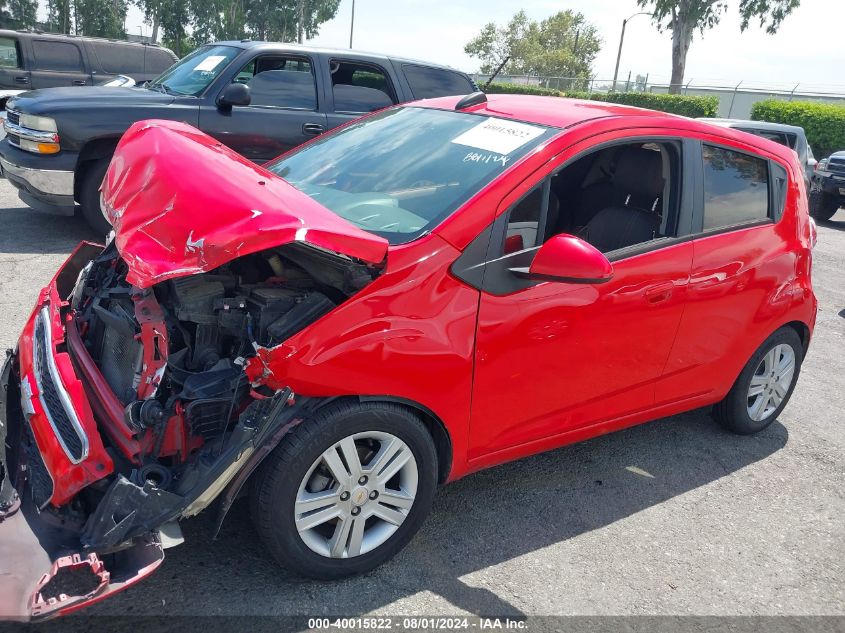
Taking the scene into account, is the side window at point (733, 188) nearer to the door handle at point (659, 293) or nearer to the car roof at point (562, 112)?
the car roof at point (562, 112)

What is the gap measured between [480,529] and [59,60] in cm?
1405

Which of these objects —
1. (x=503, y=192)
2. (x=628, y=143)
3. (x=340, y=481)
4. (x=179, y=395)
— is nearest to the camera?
(x=179, y=395)

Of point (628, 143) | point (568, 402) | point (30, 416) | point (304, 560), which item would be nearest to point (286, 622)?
point (304, 560)

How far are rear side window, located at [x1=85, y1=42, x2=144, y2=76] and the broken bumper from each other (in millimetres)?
13836

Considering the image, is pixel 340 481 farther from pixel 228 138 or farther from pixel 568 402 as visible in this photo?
pixel 228 138

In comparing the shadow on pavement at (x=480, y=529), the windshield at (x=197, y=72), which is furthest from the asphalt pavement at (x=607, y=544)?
the windshield at (x=197, y=72)

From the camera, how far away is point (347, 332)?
2.53 metres

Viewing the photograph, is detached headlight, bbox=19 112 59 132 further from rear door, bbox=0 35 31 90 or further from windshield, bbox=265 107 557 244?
rear door, bbox=0 35 31 90

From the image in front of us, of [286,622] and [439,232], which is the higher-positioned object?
[439,232]

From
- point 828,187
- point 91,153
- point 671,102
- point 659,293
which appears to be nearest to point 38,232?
point 91,153

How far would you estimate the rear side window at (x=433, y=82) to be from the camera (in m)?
7.95

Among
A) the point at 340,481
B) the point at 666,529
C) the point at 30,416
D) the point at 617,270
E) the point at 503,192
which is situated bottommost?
the point at 666,529

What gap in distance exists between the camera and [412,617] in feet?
8.61

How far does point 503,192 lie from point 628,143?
821 millimetres
